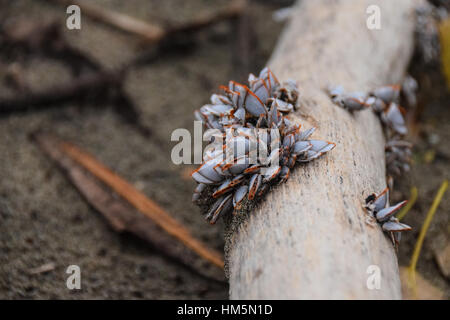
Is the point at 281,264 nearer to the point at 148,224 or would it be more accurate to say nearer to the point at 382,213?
the point at 382,213

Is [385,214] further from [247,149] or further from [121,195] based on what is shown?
[121,195]

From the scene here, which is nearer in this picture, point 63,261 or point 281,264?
point 281,264

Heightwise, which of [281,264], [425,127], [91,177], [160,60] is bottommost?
[281,264]

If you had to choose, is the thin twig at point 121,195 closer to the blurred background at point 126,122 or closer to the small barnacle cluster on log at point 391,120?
the blurred background at point 126,122

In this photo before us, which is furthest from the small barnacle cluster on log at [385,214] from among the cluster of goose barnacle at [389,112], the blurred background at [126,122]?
the blurred background at [126,122]

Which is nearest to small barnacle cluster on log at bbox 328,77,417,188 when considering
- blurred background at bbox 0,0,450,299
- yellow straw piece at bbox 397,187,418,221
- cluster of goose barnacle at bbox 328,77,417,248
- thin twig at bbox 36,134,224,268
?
cluster of goose barnacle at bbox 328,77,417,248
